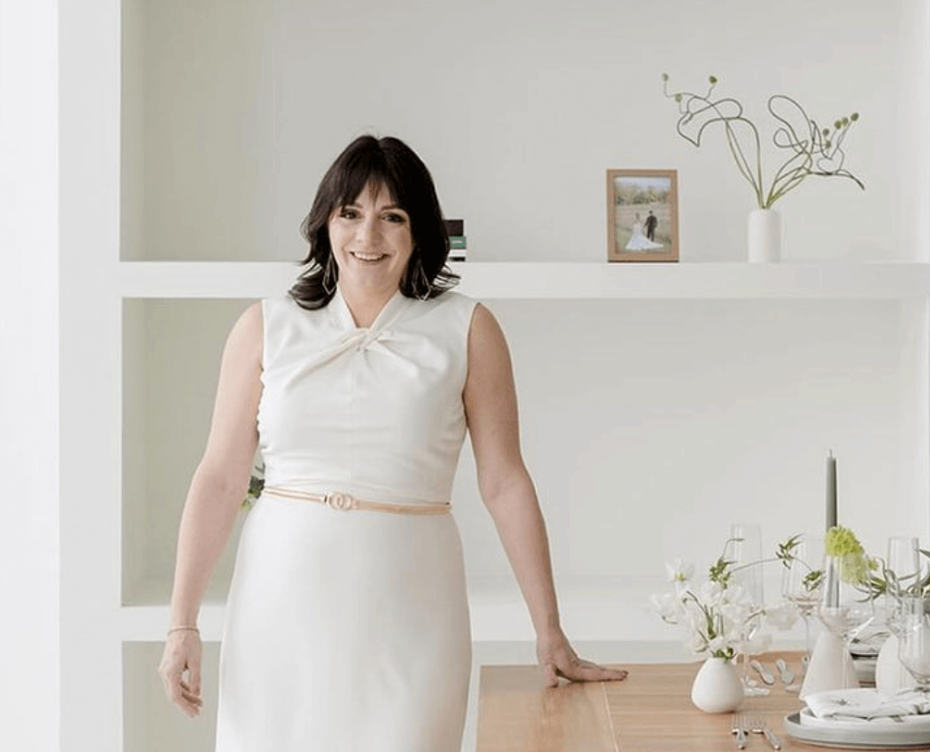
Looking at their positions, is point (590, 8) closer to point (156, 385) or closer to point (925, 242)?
point (925, 242)

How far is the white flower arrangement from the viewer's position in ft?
6.83

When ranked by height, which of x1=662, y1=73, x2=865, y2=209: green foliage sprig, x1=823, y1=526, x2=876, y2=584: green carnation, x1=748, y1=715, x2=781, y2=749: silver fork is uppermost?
x1=662, y1=73, x2=865, y2=209: green foliage sprig

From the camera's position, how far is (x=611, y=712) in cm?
210

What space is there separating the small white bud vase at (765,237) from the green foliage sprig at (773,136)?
0.75ft

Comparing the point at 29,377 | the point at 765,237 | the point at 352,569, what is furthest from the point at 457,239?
the point at 352,569

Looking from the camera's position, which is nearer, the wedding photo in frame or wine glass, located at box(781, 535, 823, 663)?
wine glass, located at box(781, 535, 823, 663)

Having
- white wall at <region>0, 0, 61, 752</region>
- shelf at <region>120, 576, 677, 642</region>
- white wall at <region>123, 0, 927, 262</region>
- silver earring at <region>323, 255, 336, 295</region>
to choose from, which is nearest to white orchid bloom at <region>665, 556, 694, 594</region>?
silver earring at <region>323, 255, 336, 295</region>

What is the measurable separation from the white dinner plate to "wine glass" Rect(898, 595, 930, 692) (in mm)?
106

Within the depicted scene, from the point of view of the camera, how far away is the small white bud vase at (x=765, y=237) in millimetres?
3584

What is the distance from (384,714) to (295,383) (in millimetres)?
487

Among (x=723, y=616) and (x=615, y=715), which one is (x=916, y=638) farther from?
(x=615, y=715)

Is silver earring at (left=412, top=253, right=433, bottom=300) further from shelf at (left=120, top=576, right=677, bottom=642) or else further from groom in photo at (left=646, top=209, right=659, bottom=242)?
groom in photo at (left=646, top=209, right=659, bottom=242)

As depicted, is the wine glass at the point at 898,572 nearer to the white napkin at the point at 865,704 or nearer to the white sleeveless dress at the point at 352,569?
the white napkin at the point at 865,704

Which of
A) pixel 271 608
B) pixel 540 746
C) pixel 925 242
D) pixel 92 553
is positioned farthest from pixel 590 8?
pixel 540 746
